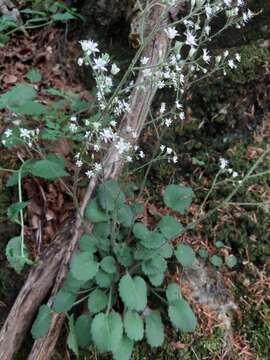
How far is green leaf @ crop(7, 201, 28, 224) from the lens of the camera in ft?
6.32

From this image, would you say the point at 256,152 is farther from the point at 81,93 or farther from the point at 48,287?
the point at 48,287

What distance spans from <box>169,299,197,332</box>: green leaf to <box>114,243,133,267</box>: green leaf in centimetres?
27

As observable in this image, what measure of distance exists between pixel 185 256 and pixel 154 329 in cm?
35

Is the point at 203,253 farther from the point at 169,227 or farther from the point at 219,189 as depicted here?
the point at 219,189

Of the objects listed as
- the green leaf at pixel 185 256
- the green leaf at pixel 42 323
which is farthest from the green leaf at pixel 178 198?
the green leaf at pixel 42 323

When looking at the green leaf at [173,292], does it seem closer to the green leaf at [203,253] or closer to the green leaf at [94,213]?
the green leaf at [203,253]

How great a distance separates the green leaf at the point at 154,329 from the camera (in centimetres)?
187

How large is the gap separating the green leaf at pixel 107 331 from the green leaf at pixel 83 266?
177mm

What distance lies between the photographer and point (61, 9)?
2.92m

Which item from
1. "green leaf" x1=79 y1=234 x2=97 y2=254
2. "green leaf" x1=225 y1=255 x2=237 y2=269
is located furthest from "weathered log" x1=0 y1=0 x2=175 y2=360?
"green leaf" x1=225 y1=255 x2=237 y2=269

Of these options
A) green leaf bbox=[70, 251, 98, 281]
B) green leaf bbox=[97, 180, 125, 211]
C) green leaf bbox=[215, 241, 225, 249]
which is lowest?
green leaf bbox=[215, 241, 225, 249]

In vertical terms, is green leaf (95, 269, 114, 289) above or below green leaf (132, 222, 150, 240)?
below

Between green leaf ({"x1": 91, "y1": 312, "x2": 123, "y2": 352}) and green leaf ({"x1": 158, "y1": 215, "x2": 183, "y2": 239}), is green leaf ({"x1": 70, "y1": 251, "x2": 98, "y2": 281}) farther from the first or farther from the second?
green leaf ({"x1": 158, "y1": 215, "x2": 183, "y2": 239})

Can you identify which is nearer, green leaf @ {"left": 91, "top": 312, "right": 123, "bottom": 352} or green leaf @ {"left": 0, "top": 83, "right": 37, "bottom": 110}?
green leaf @ {"left": 91, "top": 312, "right": 123, "bottom": 352}
